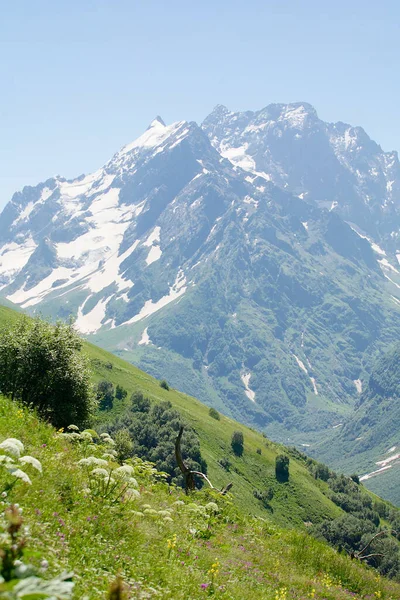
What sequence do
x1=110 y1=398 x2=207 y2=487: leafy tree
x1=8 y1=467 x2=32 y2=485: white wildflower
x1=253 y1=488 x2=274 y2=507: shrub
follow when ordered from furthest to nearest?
x1=253 y1=488 x2=274 y2=507: shrub
x1=110 y1=398 x2=207 y2=487: leafy tree
x1=8 y1=467 x2=32 y2=485: white wildflower

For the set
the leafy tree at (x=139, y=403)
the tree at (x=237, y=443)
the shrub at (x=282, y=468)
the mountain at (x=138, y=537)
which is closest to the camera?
the mountain at (x=138, y=537)

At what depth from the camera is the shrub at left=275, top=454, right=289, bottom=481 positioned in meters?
130

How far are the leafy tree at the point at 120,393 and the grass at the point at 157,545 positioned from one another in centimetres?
9261

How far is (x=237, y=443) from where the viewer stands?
132 meters

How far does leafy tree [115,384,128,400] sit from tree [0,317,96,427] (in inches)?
2744

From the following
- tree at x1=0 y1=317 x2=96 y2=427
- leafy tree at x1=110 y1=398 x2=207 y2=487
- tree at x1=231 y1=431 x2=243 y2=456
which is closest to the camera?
tree at x1=0 y1=317 x2=96 y2=427

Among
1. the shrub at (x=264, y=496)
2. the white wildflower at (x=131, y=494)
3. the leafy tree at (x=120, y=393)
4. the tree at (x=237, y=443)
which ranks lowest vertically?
the shrub at (x=264, y=496)

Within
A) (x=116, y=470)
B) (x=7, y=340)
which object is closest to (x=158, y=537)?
(x=116, y=470)

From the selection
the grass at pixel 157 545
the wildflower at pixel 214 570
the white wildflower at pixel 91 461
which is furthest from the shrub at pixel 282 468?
the white wildflower at pixel 91 461

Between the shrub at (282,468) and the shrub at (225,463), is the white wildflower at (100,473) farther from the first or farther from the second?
the shrub at (282,468)

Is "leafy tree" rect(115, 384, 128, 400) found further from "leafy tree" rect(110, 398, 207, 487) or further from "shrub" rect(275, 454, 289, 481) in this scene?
"shrub" rect(275, 454, 289, 481)

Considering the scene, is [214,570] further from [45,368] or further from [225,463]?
[225,463]

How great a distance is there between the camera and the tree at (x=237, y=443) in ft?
427

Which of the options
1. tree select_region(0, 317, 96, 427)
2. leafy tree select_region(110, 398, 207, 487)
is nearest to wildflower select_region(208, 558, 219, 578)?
tree select_region(0, 317, 96, 427)
